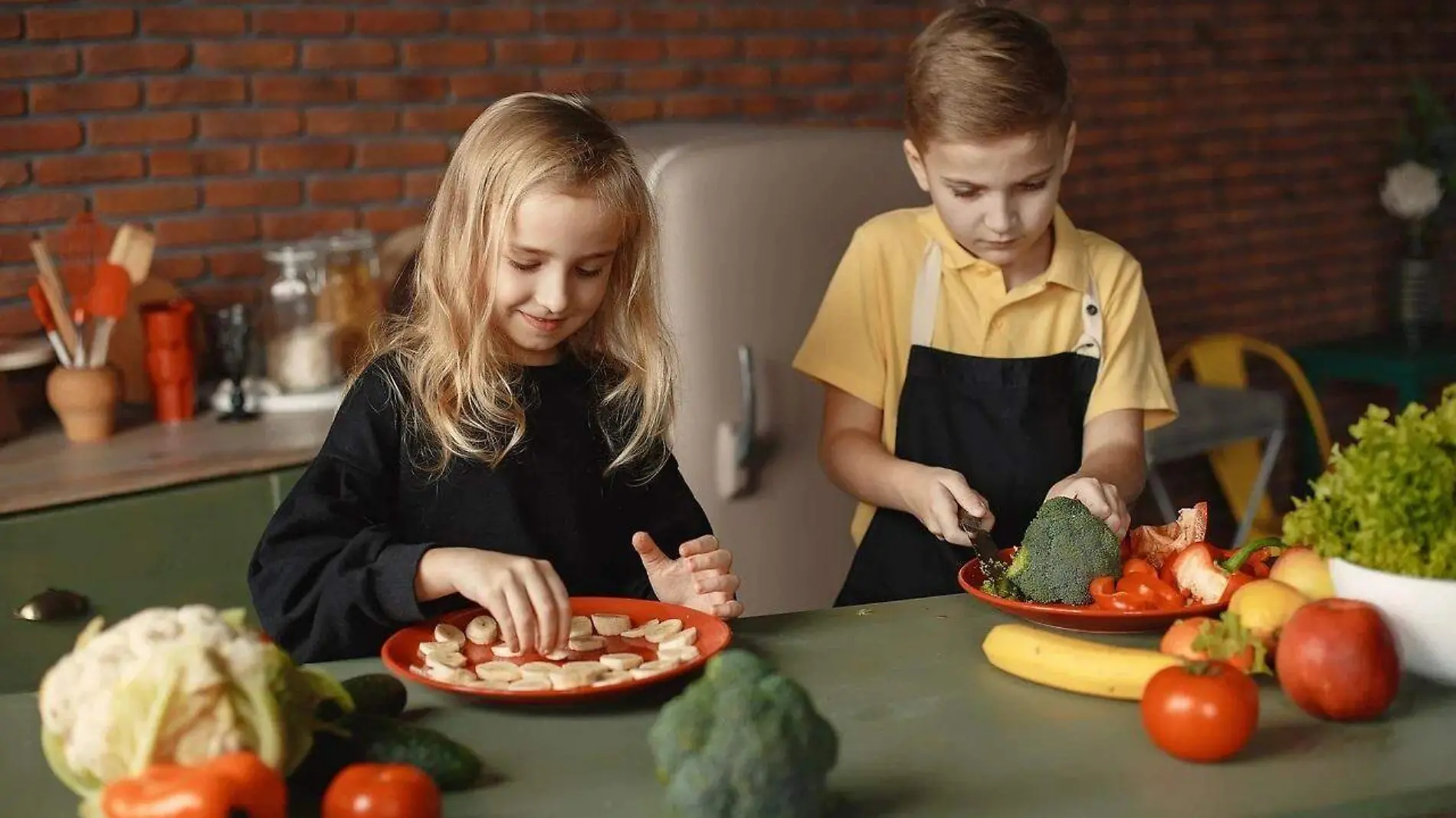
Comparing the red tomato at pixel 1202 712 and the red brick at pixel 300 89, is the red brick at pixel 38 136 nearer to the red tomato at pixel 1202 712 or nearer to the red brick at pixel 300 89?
→ the red brick at pixel 300 89

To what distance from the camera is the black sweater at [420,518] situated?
1727 mm

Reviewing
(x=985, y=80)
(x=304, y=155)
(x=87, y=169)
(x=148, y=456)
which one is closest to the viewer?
(x=985, y=80)

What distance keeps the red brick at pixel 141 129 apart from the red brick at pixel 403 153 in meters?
0.38

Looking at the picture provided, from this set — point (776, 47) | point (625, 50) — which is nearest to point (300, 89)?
point (625, 50)

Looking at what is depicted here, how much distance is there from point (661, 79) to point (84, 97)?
1.35 metres

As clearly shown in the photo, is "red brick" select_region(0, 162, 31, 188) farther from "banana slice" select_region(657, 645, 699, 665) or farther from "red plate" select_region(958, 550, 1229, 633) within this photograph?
"red plate" select_region(958, 550, 1229, 633)

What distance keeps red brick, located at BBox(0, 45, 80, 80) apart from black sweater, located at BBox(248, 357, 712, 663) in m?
1.67

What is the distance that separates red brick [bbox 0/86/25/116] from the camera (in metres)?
3.17

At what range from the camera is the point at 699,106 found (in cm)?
404

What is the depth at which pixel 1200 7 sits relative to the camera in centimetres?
505

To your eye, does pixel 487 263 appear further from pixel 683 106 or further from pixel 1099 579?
pixel 683 106

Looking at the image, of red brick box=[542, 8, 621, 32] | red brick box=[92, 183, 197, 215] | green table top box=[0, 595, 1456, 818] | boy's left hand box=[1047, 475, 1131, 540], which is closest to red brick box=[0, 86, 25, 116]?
red brick box=[92, 183, 197, 215]

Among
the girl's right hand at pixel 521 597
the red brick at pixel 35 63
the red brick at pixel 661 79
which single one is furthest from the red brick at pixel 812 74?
the girl's right hand at pixel 521 597

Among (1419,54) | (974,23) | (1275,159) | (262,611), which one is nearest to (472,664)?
(262,611)
